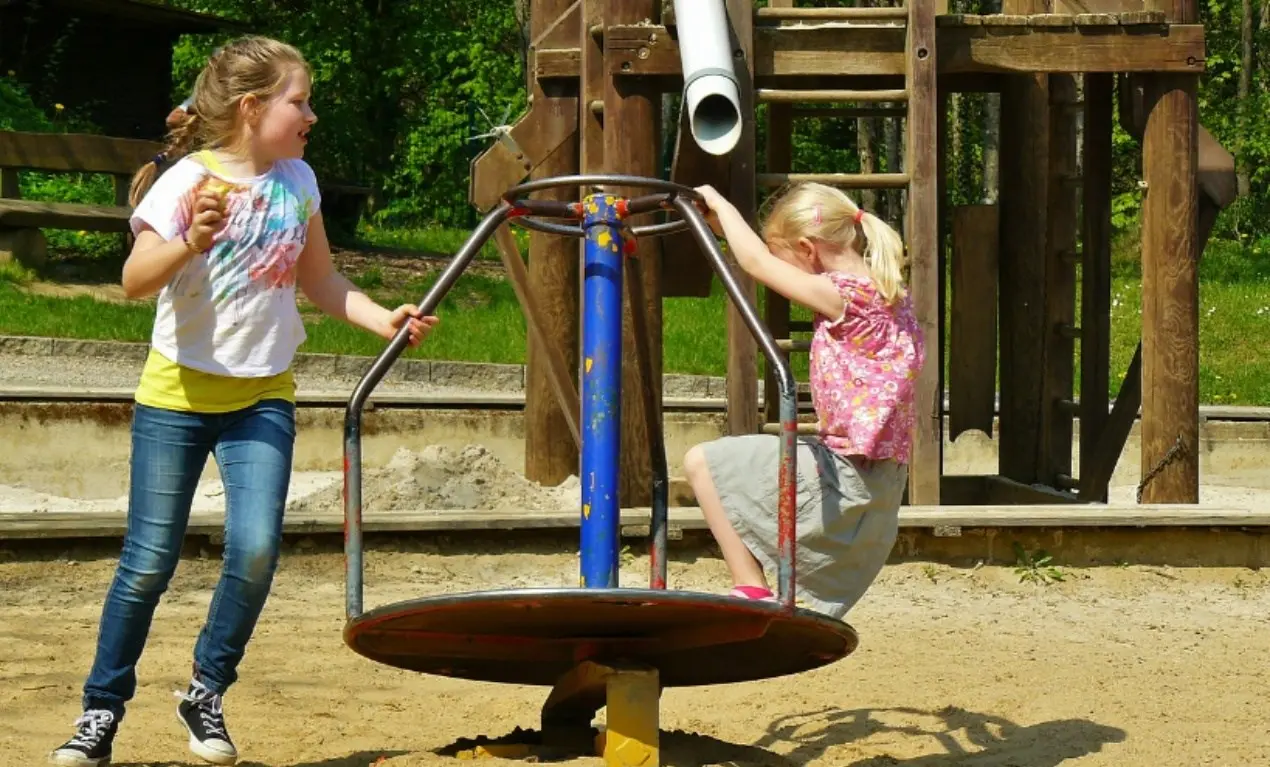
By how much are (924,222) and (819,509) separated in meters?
3.83

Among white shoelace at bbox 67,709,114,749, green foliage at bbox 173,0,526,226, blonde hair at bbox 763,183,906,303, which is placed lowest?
white shoelace at bbox 67,709,114,749

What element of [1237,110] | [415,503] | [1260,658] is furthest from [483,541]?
[1237,110]

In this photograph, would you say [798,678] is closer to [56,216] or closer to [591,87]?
[591,87]

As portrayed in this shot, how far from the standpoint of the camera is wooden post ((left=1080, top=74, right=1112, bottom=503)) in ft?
28.8

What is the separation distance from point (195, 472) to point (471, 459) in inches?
184

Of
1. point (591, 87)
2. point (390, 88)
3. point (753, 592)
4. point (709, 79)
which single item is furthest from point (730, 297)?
point (390, 88)

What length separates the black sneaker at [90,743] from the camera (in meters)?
4.03

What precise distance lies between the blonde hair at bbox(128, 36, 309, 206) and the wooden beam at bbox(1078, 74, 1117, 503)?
17.5 ft

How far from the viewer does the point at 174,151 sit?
4156 millimetres

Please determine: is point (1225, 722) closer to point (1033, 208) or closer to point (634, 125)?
point (634, 125)

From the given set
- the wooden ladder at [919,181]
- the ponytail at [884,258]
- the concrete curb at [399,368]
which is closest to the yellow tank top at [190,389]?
the ponytail at [884,258]

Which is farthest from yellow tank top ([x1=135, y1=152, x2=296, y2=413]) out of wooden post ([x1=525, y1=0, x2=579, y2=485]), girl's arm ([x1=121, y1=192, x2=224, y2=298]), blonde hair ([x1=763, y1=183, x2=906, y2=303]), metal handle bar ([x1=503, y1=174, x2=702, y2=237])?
wooden post ([x1=525, y1=0, x2=579, y2=485])

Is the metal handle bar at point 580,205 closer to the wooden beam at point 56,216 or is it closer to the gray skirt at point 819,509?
the gray skirt at point 819,509

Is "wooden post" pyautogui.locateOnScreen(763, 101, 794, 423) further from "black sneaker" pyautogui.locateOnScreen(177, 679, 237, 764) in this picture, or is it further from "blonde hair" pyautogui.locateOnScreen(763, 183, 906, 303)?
"black sneaker" pyautogui.locateOnScreen(177, 679, 237, 764)
